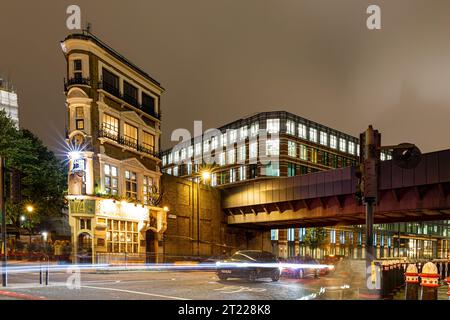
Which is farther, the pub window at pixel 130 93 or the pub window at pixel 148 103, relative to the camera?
the pub window at pixel 148 103

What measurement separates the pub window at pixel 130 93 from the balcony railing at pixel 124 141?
11.3 feet

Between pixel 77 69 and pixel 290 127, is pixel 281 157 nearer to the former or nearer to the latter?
pixel 290 127

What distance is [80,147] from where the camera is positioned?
3152 cm

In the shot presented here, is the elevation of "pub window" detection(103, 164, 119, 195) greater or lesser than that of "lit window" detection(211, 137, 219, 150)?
lesser

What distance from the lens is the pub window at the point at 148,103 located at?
129ft

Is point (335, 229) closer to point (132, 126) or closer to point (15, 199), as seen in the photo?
point (132, 126)

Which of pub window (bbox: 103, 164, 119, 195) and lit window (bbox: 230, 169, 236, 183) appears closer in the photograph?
pub window (bbox: 103, 164, 119, 195)

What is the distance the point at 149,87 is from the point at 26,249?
19.2m

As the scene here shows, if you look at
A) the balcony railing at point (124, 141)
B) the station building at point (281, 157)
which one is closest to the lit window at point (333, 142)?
the station building at point (281, 157)

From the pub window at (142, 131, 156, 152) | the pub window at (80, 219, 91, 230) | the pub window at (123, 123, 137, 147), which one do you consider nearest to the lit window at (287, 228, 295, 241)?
the pub window at (142, 131, 156, 152)

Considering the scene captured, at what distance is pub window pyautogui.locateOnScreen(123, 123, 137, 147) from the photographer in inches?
1421

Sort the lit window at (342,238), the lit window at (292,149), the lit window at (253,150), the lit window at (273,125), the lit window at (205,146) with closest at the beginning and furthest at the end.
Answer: the lit window at (273,125) < the lit window at (292,149) < the lit window at (253,150) < the lit window at (205,146) < the lit window at (342,238)

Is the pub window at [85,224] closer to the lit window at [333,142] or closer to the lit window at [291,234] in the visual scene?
the lit window at [291,234]

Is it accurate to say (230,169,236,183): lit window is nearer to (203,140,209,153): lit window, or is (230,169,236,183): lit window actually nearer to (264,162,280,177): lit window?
(264,162,280,177): lit window
